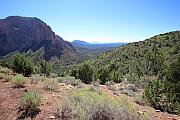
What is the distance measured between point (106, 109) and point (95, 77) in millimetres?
22182

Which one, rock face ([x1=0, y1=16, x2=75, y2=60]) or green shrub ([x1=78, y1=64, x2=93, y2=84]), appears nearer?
green shrub ([x1=78, y1=64, x2=93, y2=84])

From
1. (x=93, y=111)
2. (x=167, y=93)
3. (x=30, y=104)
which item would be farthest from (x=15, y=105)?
(x=167, y=93)

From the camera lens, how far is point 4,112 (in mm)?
7457

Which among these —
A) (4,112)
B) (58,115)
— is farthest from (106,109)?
(4,112)

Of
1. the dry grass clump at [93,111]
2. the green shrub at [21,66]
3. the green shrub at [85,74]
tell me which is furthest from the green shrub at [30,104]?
the green shrub at [85,74]

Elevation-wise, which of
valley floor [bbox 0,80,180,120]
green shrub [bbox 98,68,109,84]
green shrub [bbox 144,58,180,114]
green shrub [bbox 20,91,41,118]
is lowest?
green shrub [bbox 98,68,109,84]

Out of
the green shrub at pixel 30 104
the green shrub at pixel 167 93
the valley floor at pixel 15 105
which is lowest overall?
the green shrub at pixel 167 93

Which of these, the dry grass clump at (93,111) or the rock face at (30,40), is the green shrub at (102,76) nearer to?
the dry grass clump at (93,111)

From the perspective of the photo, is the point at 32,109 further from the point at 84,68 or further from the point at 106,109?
the point at 84,68

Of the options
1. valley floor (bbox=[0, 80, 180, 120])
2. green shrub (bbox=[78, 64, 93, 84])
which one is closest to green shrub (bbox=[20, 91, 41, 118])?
valley floor (bbox=[0, 80, 180, 120])

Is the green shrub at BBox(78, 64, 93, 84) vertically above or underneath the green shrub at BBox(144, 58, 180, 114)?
underneath

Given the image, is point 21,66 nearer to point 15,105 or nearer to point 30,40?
point 15,105

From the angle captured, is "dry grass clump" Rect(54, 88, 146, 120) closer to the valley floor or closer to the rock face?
the valley floor

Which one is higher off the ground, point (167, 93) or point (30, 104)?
point (30, 104)
